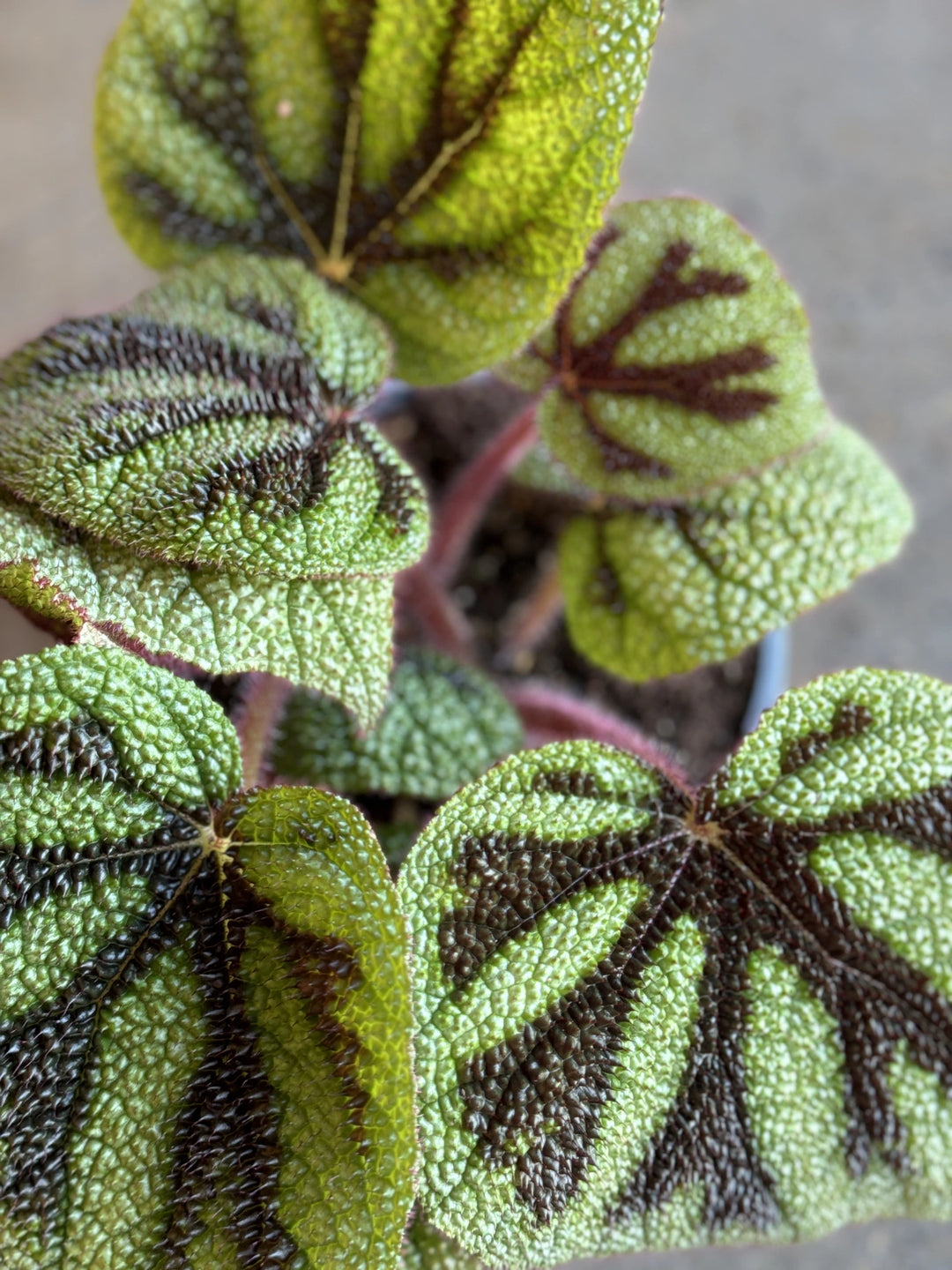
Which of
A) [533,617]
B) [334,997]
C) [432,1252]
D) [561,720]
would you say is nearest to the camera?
[334,997]

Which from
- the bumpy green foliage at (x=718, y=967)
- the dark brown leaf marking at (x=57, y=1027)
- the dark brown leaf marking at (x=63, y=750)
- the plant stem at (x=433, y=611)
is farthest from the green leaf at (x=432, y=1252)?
the plant stem at (x=433, y=611)

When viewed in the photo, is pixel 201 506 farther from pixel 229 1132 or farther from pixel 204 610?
pixel 229 1132

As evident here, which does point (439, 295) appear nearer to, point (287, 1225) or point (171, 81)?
point (171, 81)

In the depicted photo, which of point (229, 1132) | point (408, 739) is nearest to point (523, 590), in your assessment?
point (408, 739)

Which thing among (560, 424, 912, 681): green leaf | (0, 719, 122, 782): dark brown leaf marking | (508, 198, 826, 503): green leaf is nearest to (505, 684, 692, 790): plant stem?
(560, 424, 912, 681): green leaf

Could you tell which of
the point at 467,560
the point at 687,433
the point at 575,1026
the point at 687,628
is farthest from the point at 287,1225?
the point at 467,560

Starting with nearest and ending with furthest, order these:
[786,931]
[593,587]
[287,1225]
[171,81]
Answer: [287,1225]
[786,931]
[171,81]
[593,587]
